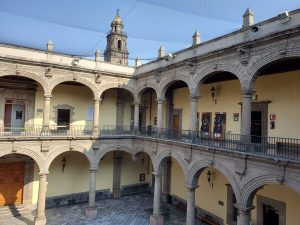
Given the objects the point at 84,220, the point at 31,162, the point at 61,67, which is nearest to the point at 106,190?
the point at 84,220

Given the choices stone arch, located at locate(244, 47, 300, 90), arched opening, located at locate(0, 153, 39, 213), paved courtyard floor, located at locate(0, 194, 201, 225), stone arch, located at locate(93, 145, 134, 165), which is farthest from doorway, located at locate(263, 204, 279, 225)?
arched opening, located at locate(0, 153, 39, 213)

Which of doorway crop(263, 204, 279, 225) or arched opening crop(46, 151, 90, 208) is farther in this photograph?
arched opening crop(46, 151, 90, 208)

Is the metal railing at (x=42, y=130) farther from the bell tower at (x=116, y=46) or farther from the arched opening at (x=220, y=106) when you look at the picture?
the bell tower at (x=116, y=46)

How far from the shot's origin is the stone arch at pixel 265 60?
336 inches

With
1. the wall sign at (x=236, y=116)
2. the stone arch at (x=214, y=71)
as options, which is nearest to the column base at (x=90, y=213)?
the stone arch at (x=214, y=71)

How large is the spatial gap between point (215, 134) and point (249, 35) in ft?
18.8

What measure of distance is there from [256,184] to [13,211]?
13916 millimetres

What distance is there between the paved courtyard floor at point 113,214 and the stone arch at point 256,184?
6252 millimetres

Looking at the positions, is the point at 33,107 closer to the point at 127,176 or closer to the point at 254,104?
the point at 127,176

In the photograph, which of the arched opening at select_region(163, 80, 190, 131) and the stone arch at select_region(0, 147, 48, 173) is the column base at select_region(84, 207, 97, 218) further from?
the arched opening at select_region(163, 80, 190, 131)

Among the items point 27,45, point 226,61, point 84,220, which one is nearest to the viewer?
point 226,61

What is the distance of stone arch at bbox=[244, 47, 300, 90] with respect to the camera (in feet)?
28.0

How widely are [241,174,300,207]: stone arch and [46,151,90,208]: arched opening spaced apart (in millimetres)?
11910

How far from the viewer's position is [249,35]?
1025 cm
